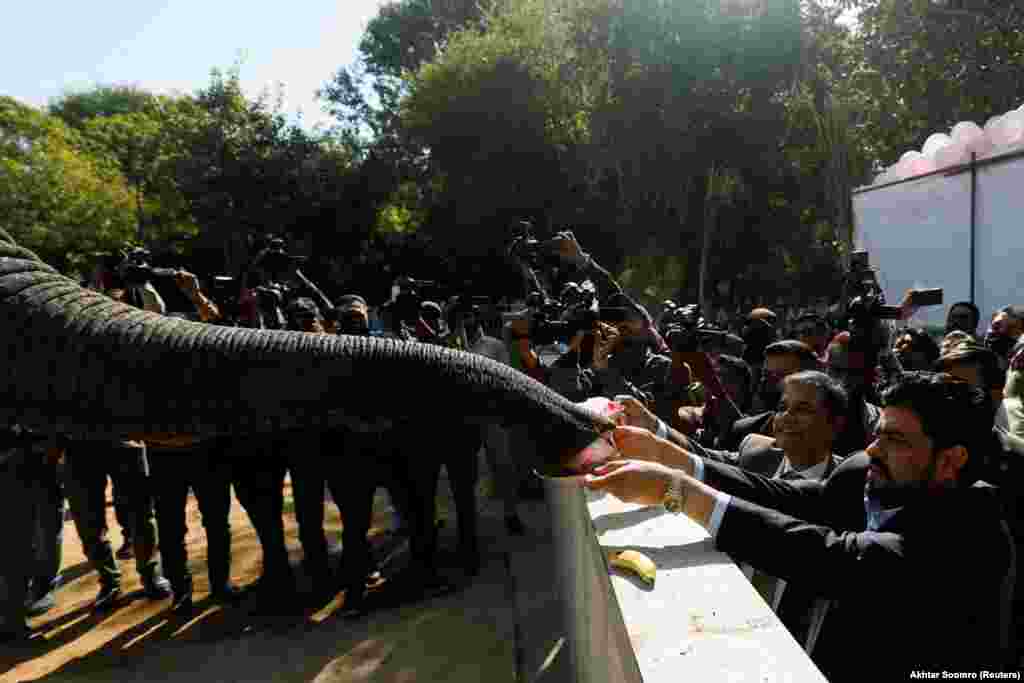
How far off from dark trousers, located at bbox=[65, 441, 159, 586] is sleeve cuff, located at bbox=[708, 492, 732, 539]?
4.04 m

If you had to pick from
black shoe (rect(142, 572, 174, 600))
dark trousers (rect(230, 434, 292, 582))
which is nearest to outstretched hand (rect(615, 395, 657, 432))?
dark trousers (rect(230, 434, 292, 582))

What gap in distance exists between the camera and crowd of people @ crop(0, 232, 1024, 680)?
1.64 metres

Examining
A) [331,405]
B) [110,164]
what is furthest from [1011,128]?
[110,164]

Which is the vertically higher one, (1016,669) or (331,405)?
(331,405)

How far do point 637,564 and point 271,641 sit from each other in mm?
3063

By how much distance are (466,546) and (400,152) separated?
19.6 m

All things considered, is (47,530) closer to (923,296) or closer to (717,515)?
(717,515)

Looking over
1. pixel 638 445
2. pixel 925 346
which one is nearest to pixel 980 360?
pixel 925 346

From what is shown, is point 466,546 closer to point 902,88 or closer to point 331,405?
point 331,405

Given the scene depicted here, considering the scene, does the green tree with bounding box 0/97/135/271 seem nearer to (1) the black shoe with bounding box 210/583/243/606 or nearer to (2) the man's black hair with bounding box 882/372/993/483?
(1) the black shoe with bounding box 210/583/243/606

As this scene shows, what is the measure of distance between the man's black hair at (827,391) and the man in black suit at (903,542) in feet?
2.52

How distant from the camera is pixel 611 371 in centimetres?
487

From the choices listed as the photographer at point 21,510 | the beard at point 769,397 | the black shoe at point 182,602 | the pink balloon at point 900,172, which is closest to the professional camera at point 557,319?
the beard at point 769,397

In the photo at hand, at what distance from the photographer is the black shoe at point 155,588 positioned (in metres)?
4.60
